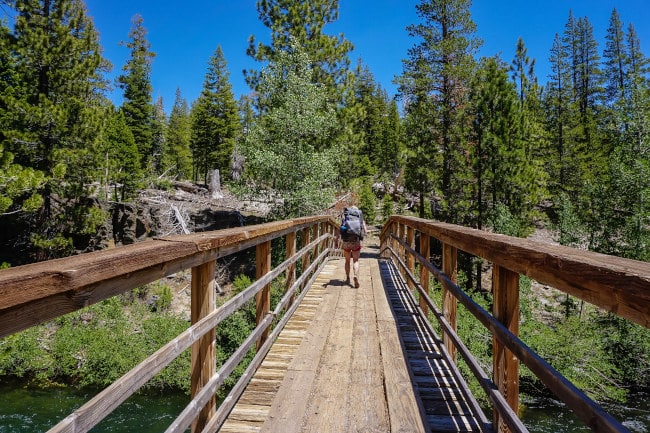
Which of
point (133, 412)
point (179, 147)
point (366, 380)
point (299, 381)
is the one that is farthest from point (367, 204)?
point (179, 147)

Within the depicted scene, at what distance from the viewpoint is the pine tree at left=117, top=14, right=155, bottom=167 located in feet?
109

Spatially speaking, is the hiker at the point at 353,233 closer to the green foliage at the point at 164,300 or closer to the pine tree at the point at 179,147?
the green foliage at the point at 164,300

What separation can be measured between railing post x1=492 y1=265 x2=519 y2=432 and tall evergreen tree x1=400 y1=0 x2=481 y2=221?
1992cm

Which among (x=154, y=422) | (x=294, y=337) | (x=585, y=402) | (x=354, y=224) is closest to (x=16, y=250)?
(x=154, y=422)

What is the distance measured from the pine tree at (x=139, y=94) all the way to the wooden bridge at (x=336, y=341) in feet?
108

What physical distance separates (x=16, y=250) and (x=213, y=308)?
71.6 feet

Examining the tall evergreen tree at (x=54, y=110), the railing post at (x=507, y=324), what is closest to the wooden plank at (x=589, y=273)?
the railing post at (x=507, y=324)

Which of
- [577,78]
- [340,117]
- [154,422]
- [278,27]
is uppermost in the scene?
[577,78]

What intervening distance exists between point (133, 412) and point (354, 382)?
11962mm

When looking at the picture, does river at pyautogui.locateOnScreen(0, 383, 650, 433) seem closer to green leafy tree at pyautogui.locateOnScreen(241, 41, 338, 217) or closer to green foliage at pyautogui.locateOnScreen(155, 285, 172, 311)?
green foliage at pyautogui.locateOnScreen(155, 285, 172, 311)

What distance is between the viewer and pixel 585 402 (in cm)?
124

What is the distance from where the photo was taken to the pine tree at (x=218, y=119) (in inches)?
1576

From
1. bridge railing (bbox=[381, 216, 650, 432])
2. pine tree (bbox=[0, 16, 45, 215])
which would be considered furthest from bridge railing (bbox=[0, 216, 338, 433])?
pine tree (bbox=[0, 16, 45, 215])

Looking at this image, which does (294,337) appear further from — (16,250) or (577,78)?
(577,78)
